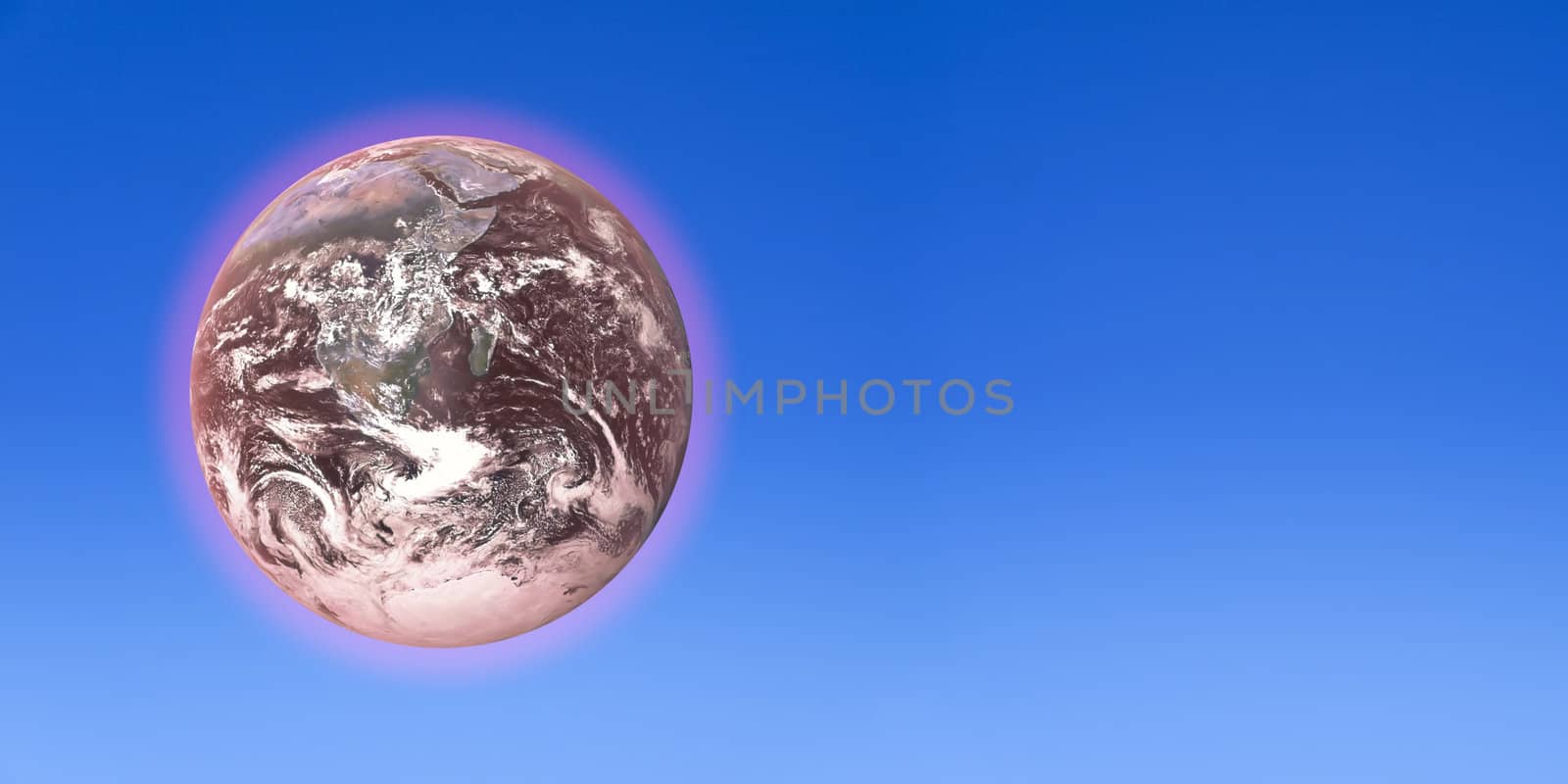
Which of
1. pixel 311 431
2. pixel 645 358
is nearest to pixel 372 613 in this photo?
pixel 311 431

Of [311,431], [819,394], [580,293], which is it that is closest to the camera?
[311,431]

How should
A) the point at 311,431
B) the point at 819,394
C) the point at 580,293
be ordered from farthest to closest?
the point at 819,394
the point at 580,293
the point at 311,431

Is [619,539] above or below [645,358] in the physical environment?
below

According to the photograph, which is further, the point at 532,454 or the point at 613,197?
the point at 613,197

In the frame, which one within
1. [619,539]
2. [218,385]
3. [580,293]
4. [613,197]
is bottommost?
[619,539]

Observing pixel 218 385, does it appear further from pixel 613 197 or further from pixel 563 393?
pixel 613 197

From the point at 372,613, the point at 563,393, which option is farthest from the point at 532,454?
the point at 372,613
